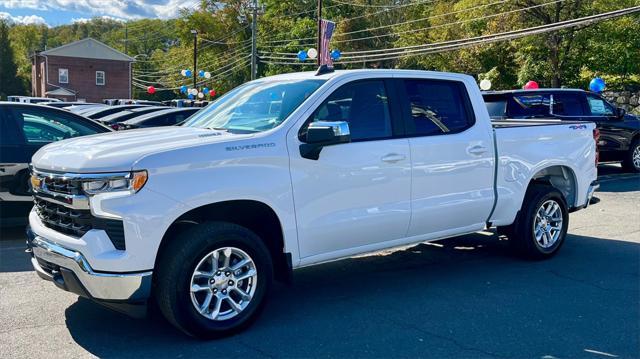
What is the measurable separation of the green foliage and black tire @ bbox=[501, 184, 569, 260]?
2761 cm

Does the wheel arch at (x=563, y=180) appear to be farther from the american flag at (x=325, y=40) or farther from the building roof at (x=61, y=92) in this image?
the building roof at (x=61, y=92)

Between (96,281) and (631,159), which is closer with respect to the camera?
(96,281)

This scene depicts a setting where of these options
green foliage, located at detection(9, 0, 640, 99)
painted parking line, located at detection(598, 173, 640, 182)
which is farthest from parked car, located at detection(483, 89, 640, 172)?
green foliage, located at detection(9, 0, 640, 99)

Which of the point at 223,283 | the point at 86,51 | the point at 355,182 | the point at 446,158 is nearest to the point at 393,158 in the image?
the point at 355,182

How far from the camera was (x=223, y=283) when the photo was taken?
446 cm

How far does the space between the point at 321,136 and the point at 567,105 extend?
33.2 feet

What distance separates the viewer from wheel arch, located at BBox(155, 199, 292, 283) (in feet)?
14.6

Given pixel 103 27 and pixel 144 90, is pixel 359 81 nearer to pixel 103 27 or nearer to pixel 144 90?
pixel 144 90

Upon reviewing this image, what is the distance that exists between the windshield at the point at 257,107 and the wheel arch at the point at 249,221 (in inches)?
25.5

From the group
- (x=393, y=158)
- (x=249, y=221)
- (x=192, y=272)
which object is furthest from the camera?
(x=393, y=158)

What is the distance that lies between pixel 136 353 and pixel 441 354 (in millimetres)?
2107

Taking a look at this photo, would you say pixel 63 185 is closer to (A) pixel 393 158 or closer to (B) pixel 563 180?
(A) pixel 393 158

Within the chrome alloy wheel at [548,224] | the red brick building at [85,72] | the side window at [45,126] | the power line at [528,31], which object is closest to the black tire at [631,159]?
the power line at [528,31]

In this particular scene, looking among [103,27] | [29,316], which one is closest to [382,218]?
[29,316]
